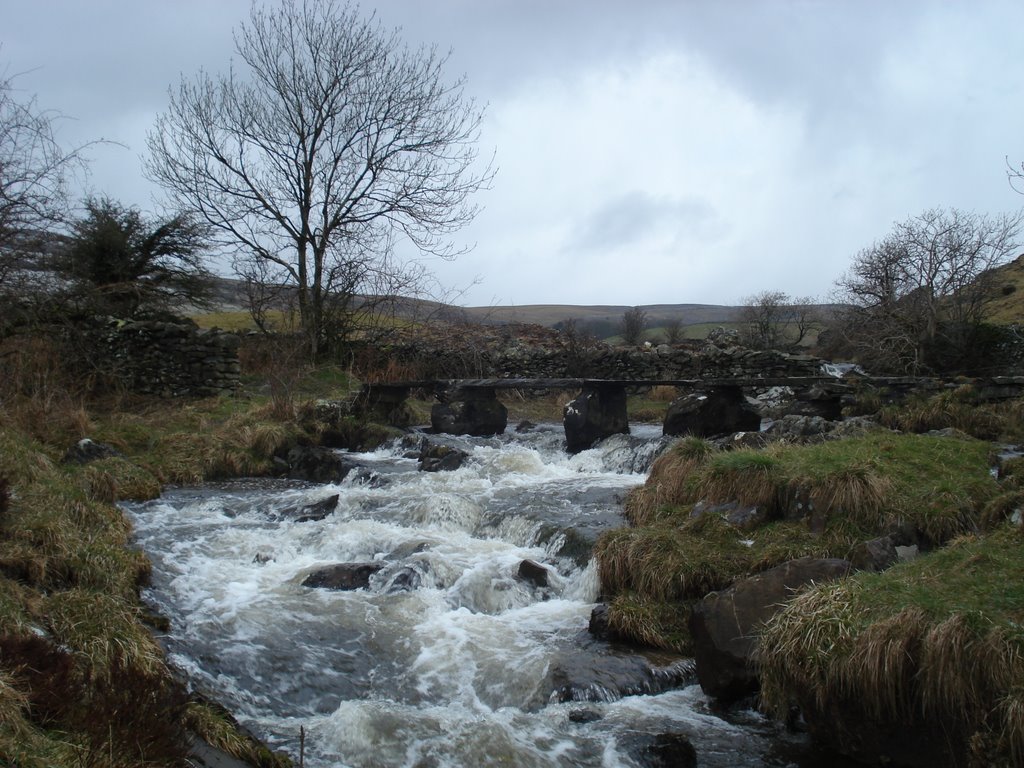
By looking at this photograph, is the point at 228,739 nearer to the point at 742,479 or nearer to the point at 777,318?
the point at 742,479

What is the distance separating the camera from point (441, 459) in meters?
13.5

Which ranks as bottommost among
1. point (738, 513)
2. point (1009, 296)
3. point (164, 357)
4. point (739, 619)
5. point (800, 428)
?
point (739, 619)

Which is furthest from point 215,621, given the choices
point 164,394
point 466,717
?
point 164,394

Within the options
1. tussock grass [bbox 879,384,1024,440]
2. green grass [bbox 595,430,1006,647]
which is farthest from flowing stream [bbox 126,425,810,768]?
tussock grass [bbox 879,384,1024,440]

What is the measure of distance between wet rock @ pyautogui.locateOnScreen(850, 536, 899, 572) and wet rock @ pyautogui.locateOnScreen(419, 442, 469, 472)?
7.93 metres

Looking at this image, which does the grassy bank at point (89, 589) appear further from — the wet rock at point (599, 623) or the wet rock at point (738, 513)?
the wet rock at point (738, 513)

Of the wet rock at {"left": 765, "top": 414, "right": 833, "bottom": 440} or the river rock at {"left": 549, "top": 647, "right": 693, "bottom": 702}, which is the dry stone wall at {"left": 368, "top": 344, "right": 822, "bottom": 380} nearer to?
the wet rock at {"left": 765, "top": 414, "right": 833, "bottom": 440}

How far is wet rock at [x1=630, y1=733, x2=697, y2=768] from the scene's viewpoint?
4.61 meters

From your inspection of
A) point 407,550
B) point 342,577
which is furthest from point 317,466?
point 342,577

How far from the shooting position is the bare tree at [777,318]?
109 ft

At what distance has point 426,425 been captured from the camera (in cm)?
1895

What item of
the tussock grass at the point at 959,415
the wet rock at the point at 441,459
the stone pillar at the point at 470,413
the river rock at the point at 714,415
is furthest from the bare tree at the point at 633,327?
the wet rock at the point at 441,459

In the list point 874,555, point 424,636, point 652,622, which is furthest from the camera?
point 424,636

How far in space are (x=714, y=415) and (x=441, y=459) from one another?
5339 mm
